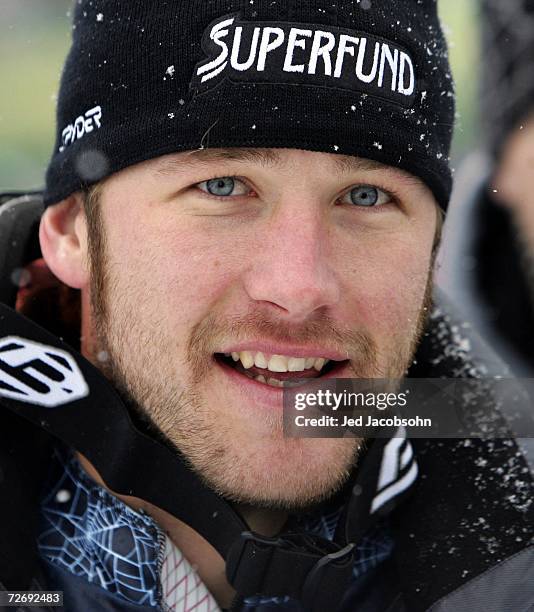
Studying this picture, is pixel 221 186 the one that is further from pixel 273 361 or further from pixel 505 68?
pixel 505 68

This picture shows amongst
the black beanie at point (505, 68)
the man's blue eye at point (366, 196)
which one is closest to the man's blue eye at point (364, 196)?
the man's blue eye at point (366, 196)

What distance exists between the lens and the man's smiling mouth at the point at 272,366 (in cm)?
153

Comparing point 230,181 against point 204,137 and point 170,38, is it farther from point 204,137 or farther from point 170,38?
point 170,38

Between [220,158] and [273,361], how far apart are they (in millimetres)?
387

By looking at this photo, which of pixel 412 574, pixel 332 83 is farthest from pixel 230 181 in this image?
pixel 412 574

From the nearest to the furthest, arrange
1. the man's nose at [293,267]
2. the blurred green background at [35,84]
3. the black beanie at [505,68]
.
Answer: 1. the man's nose at [293,267]
2. the black beanie at [505,68]
3. the blurred green background at [35,84]

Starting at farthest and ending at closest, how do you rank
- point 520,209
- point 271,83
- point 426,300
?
point 520,209, point 426,300, point 271,83

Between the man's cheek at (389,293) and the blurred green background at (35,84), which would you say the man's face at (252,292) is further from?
the blurred green background at (35,84)

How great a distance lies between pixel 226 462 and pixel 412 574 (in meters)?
0.43

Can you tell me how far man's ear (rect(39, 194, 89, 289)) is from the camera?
172cm

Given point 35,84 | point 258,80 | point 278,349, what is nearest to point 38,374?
point 278,349

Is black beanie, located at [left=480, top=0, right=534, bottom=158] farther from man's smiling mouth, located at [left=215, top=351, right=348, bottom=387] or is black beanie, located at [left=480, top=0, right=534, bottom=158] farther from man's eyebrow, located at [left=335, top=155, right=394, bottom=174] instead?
man's smiling mouth, located at [left=215, top=351, right=348, bottom=387]

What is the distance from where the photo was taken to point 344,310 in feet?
5.02

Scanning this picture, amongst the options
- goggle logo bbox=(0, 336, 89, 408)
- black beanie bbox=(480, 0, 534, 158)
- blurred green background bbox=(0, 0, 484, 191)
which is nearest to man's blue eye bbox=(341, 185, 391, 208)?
goggle logo bbox=(0, 336, 89, 408)
